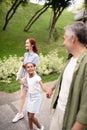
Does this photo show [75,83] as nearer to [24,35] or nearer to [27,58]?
[27,58]

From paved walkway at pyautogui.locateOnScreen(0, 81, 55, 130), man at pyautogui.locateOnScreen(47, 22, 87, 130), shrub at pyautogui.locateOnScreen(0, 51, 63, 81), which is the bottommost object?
paved walkway at pyautogui.locateOnScreen(0, 81, 55, 130)

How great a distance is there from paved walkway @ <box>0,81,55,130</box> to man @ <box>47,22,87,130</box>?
257cm

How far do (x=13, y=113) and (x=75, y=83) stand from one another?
384 cm

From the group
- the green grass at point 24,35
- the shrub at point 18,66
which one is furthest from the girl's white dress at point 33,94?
the shrub at point 18,66

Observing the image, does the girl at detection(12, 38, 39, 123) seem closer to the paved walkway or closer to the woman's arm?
the paved walkway

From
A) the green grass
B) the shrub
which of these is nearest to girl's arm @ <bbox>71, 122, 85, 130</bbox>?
the green grass

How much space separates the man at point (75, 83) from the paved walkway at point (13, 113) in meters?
2.57

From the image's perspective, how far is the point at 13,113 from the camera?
636 centimetres

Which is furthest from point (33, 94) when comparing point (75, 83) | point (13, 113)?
point (75, 83)

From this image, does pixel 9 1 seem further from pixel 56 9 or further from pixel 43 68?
pixel 43 68

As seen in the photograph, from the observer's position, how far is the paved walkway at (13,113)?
568 cm

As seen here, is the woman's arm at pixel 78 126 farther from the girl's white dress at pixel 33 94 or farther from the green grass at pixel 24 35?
the green grass at pixel 24 35

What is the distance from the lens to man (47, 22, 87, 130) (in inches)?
107

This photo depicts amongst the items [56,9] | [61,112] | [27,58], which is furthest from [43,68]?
[56,9]
